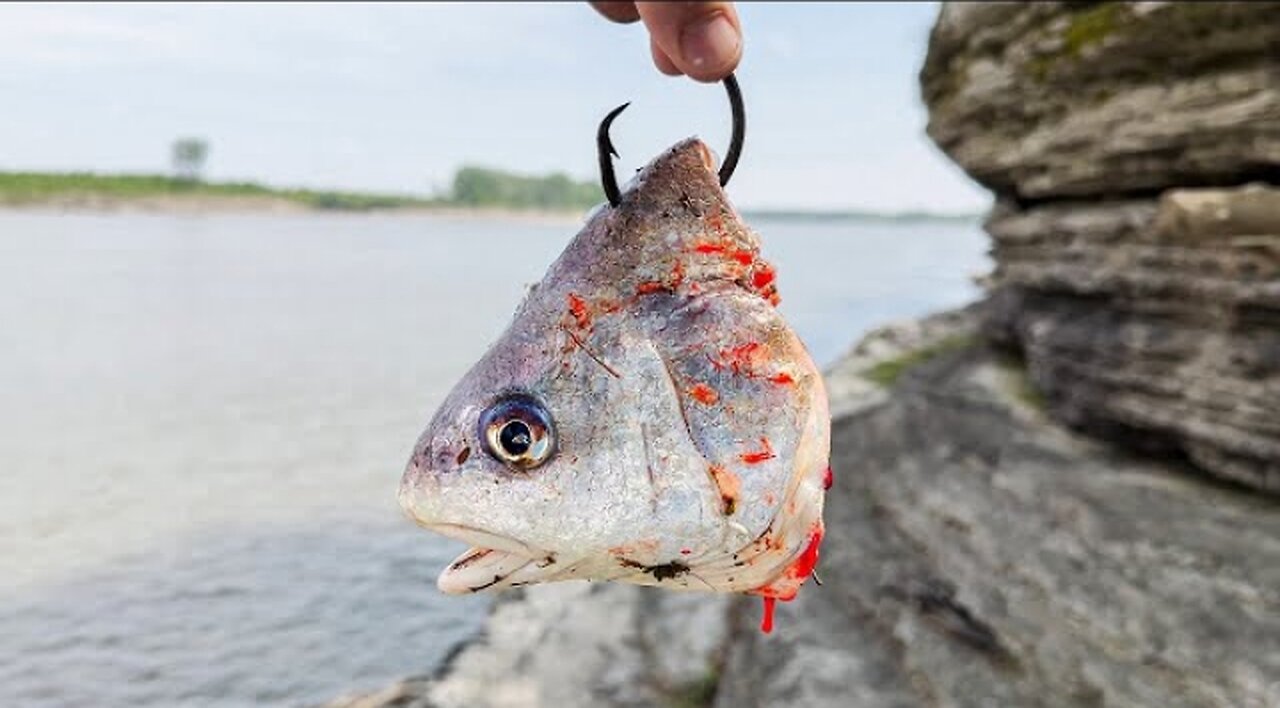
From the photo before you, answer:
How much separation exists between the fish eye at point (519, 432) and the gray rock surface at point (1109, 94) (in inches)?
335

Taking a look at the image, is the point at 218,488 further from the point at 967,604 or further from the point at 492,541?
the point at 492,541

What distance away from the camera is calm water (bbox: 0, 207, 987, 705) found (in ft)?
39.5

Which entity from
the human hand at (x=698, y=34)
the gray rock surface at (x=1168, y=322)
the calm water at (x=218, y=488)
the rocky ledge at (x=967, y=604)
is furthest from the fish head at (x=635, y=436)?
the gray rock surface at (x=1168, y=322)

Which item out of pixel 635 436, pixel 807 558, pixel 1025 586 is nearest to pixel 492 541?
pixel 635 436

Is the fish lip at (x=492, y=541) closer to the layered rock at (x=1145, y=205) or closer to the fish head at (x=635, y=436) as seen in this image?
the fish head at (x=635, y=436)

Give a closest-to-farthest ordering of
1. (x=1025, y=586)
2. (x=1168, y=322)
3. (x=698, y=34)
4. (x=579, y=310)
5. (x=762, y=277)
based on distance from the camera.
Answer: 1. (x=698, y=34)
2. (x=579, y=310)
3. (x=762, y=277)
4. (x=1025, y=586)
5. (x=1168, y=322)

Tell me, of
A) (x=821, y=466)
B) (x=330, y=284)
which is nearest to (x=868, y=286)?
(x=330, y=284)

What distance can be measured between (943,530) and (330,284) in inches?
1466

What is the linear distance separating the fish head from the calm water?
149 cm

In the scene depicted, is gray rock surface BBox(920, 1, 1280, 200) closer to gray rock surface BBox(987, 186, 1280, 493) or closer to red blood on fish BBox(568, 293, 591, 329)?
gray rock surface BBox(987, 186, 1280, 493)

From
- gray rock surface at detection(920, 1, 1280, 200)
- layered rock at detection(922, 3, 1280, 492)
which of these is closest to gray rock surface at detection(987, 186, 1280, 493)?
layered rock at detection(922, 3, 1280, 492)

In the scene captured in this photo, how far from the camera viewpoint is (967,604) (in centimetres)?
957

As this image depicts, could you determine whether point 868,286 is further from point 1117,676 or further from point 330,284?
point 1117,676

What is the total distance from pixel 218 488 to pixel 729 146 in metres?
16.1
